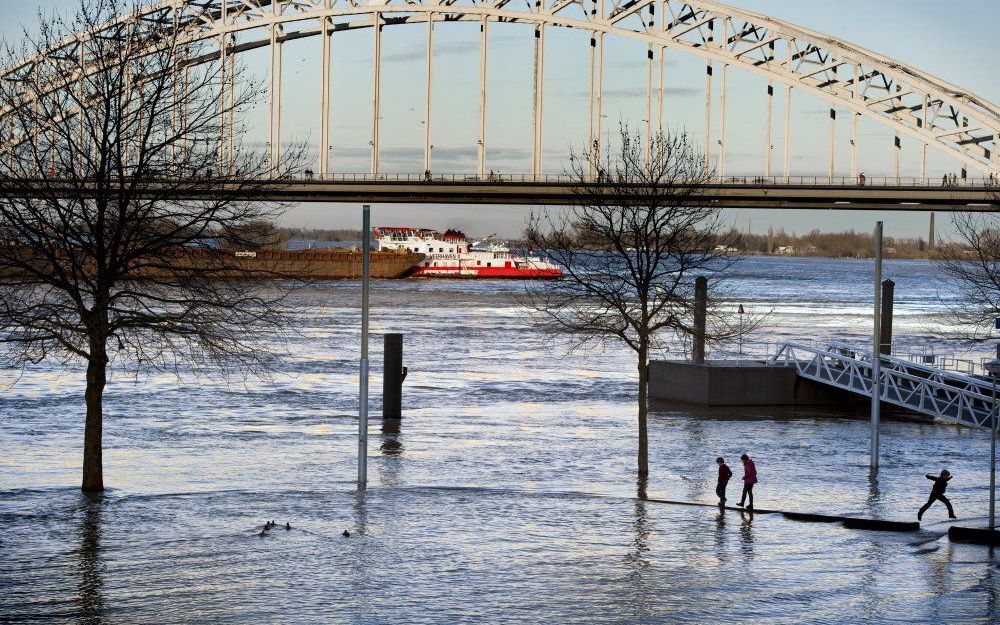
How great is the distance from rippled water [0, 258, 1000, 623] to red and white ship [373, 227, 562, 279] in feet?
431

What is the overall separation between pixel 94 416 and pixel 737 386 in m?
23.0

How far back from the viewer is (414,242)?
181 m

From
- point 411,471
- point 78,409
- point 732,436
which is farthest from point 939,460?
point 78,409

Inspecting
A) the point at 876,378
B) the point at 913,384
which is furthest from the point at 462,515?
the point at 913,384

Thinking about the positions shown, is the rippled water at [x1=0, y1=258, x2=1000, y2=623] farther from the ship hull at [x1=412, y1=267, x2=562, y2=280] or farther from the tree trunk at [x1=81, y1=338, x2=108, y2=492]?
the ship hull at [x1=412, y1=267, x2=562, y2=280]

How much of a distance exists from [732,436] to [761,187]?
58933 mm

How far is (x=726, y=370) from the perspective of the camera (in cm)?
4044

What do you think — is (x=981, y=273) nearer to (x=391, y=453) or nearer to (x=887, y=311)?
(x=887, y=311)

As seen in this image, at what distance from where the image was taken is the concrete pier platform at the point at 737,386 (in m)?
40.2

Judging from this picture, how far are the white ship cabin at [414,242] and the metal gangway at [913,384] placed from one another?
138m

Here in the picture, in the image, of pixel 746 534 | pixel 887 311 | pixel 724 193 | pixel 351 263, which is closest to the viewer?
pixel 746 534

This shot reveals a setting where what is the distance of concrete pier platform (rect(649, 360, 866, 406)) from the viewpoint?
40.2 metres

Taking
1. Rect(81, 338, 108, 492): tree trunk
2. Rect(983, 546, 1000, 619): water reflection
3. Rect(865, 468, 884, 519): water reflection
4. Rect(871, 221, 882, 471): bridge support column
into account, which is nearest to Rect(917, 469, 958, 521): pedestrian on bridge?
Rect(865, 468, 884, 519): water reflection

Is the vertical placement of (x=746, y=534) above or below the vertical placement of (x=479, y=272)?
below
